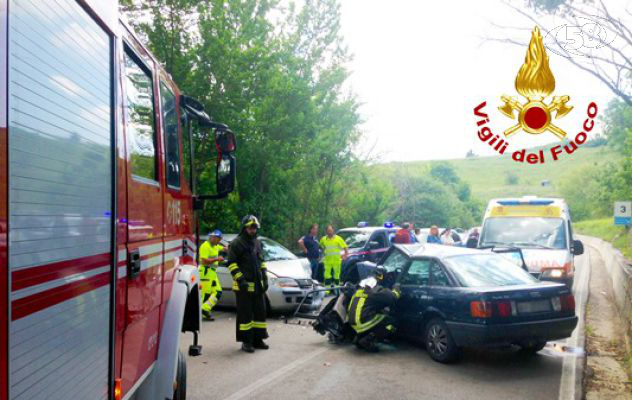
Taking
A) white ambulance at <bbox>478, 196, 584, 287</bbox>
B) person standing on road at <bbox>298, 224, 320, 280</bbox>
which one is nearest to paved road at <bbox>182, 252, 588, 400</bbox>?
white ambulance at <bbox>478, 196, 584, 287</bbox>

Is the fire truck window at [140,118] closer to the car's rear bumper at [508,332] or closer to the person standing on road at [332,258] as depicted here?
the car's rear bumper at [508,332]

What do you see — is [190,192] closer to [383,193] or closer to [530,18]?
[530,18]

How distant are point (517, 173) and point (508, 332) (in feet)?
404

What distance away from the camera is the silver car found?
1054 cm

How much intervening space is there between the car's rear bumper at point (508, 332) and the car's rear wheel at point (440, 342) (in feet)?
0.48

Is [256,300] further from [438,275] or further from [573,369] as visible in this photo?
[573,369]

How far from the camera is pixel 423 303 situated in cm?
764

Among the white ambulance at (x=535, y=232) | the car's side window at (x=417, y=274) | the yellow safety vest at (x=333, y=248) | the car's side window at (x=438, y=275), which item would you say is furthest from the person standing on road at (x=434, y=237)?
the car's side window at (x=438, y=275)

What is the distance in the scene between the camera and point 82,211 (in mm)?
2402

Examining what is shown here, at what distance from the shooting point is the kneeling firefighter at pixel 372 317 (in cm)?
782

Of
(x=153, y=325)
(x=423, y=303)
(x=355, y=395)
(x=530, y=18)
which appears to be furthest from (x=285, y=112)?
(x=153, y=325)

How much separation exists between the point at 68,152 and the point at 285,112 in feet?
47.5

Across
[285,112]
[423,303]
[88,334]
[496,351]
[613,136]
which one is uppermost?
[613,136]

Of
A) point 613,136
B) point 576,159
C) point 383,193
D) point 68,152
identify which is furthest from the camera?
point 576,159
